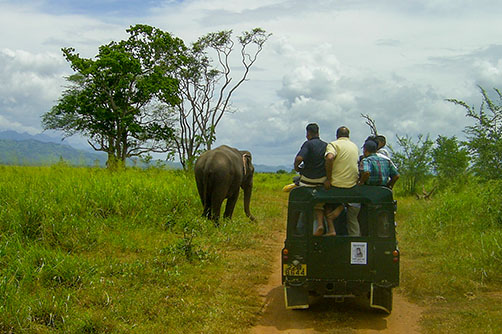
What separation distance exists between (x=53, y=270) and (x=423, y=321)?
4.40 meters

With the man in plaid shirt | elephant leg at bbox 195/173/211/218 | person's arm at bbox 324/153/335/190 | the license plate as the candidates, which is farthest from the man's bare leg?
elephant leg at bbox 195/173/211/218

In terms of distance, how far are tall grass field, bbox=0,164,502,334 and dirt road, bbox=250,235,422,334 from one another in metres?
0.18

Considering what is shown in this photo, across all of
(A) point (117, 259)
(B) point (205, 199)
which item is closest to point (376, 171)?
(A) point (117, 259)

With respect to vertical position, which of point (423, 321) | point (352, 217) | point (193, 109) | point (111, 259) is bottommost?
point (423, 321)

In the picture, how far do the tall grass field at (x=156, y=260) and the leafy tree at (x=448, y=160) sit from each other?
829 centimetres

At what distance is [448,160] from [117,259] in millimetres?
17237

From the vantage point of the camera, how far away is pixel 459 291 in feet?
23.7

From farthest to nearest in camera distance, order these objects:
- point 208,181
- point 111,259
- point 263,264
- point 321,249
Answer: point 208,181, point 263,264, point 111,259, point 321,249

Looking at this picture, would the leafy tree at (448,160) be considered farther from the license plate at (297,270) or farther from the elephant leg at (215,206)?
the license plate at (297,270)

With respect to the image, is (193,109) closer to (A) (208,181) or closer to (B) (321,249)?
(A) (208,181)

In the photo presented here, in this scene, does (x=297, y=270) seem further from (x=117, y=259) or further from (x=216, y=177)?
(x=216, y=177)

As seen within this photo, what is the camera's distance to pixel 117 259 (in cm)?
724

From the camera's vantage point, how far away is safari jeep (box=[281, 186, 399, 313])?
19.0 ft

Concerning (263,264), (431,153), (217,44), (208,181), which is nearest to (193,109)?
(217,44)
